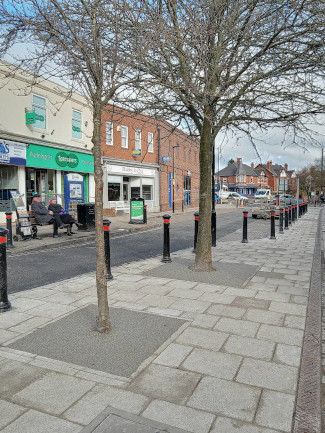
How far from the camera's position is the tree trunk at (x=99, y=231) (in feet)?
12.2

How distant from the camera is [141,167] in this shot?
27656mm

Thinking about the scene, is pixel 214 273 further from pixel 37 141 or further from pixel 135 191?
pixel 135 191

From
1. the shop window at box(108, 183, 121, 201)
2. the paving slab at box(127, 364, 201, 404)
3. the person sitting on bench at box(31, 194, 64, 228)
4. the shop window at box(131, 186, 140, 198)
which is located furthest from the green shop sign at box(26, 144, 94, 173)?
the paving slab at box(127, 364, 201, 404)

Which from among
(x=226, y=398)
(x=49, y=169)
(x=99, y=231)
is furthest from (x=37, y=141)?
(x=226, y=398)

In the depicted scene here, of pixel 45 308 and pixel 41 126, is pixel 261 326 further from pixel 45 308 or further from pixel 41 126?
pixel 41 126

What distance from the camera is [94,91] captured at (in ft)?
12.8

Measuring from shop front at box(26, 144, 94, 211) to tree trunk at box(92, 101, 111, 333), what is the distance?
1340cm

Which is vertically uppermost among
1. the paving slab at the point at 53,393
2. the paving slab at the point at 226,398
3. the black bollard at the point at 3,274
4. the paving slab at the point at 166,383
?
the black bollard at the point at 3,274

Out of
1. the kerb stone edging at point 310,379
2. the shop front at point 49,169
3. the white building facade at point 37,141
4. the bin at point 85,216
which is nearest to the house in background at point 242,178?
the white building facade at point 37,141

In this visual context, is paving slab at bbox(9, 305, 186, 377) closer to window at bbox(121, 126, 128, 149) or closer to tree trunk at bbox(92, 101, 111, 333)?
tree trunk at bbox(92, 101, 111, 333)

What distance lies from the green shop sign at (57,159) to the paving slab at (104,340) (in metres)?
13.8

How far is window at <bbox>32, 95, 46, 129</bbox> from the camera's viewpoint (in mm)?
17094

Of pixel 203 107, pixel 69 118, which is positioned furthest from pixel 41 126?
pixel 203 107

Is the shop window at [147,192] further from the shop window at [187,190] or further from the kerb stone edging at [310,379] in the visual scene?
the kerb stone edging at [310,379]
